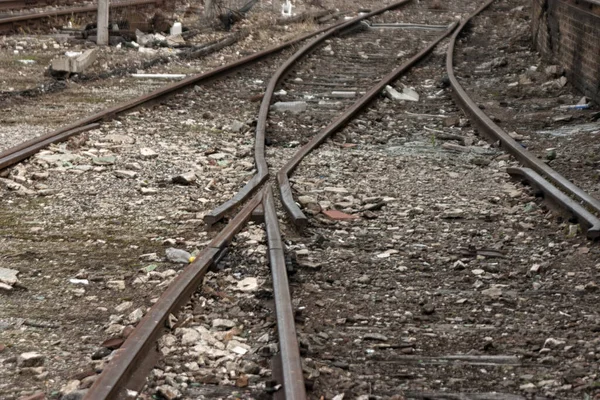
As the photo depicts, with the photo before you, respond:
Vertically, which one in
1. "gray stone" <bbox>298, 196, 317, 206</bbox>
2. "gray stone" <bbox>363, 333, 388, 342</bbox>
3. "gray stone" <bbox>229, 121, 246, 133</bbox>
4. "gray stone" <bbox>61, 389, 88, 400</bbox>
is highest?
"gray stone" <bbox>61, 389, 88, 400</bbox>

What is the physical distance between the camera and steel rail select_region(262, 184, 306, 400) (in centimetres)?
420

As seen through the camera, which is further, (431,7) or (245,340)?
(431,7)

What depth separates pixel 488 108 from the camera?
12.1 m

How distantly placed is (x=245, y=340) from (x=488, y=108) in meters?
7.74

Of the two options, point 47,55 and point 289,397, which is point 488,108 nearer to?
point 47,55

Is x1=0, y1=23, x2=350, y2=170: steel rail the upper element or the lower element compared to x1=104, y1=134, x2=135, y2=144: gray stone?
upper

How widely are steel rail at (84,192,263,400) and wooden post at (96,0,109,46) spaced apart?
1069cm

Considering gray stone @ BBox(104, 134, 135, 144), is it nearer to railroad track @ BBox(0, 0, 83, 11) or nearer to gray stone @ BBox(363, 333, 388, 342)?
gray stone @ BBox(363, 333, 388, 342)

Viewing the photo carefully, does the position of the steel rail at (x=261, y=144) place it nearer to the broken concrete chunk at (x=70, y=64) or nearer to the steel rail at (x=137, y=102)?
the steel rail at (x=137, y=102)

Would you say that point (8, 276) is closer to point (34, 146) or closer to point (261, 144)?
point (34, 146)

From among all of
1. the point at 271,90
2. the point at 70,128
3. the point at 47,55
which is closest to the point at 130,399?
the point at 70,128

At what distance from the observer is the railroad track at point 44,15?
17625 mm

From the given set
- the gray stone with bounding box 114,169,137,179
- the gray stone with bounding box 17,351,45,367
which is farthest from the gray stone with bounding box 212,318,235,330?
the gray stone with bounding box 114,169,137,179

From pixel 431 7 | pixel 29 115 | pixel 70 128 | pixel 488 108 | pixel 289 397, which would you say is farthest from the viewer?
pixel 431 7
